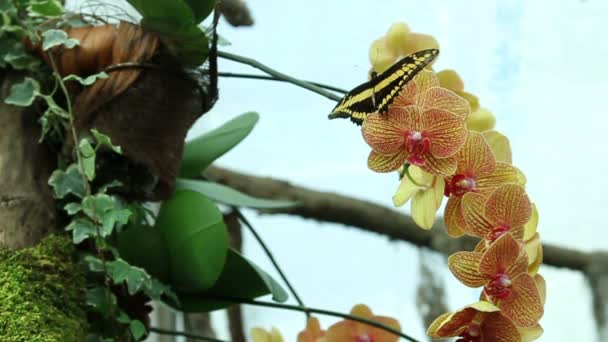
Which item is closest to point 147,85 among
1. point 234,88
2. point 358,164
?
point 234,88

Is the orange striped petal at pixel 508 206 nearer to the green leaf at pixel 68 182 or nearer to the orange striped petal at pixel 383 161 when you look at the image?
the orange striped petal at pixel 383 161

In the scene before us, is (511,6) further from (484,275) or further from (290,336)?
(484,275)

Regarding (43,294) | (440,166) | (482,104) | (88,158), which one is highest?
(440,166)

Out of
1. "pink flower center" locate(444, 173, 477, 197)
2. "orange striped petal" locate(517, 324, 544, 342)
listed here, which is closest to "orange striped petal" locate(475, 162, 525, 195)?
"pink flower center" locate(444, 173, 477, 197)

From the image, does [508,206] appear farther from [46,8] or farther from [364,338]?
[46,8]

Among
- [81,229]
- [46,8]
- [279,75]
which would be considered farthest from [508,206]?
[46,8]

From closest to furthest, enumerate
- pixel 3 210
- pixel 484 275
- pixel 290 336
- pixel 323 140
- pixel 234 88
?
1. pixel 484 275
2. pixel 3 210
3. pixel 234 88
4. pixel 323 140
5. pixel 290 336
